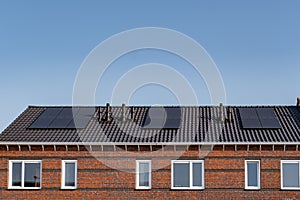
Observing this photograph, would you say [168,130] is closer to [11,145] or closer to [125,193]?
[125,193]

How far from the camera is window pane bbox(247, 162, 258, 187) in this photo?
27.3 m

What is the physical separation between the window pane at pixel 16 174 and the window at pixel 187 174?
297 inches

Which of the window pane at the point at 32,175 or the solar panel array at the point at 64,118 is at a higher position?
the solar panel array at the point at 64,118

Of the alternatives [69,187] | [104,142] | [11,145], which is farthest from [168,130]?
[11,145]

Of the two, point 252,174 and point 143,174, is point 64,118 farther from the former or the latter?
point 252,174

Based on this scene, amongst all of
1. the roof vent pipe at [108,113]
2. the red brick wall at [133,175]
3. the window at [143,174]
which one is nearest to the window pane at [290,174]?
the red brick wall at [133,175]

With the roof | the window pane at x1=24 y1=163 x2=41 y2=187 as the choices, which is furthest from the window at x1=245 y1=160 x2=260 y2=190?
the window pane at x1=24 y1=163 x2=41 y2=187

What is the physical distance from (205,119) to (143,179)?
5065mm

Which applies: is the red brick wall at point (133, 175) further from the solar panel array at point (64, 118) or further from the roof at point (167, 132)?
the solar panel array at point (64, 118)

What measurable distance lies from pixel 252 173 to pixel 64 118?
410 inches

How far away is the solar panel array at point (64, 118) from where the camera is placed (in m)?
29.2

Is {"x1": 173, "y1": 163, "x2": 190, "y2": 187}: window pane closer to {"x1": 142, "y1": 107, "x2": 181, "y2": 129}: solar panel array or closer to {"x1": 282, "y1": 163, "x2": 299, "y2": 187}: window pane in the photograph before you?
{"x1": 142, "y1": 107, "x2": 181, "y2": 129}: solar panel array

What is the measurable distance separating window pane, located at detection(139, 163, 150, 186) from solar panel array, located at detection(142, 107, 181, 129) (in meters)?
2.28

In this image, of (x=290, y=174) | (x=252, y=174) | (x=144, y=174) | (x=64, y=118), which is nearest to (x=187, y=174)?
(x=144, y=174)
